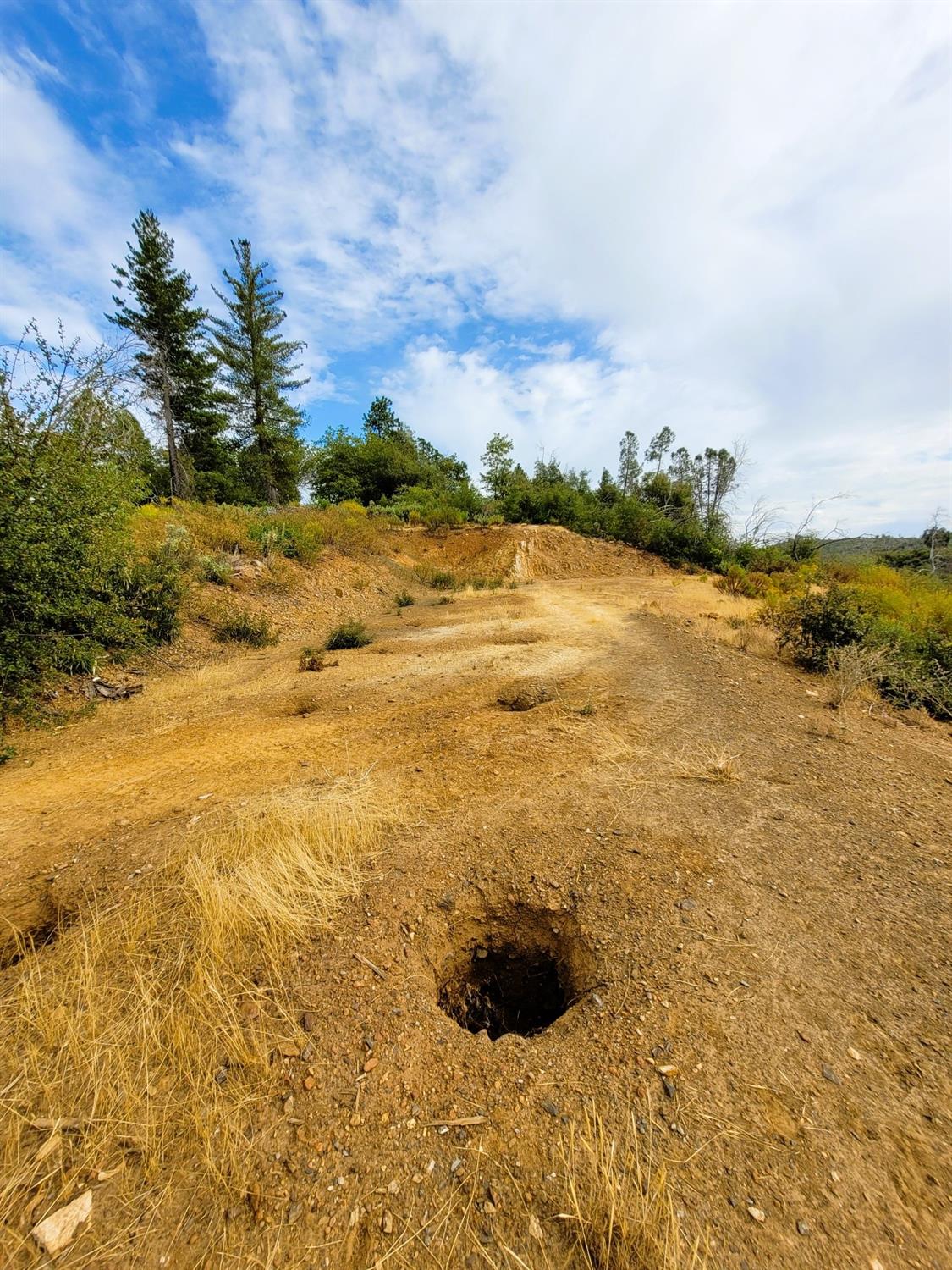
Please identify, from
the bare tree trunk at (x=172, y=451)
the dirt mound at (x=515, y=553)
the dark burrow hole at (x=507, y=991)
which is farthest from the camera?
the bare tree trunk at (x=172, y=451)

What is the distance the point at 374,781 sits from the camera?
374 centimetres

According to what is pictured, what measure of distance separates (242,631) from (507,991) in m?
7.49

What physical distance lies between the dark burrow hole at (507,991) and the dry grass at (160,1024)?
740 mm

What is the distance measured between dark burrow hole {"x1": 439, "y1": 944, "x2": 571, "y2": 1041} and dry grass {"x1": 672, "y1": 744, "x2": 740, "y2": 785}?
1.95 m

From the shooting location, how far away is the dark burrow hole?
2.26 metres

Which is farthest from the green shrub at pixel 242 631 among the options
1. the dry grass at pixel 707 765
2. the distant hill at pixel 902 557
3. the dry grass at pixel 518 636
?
the distant hill at pixel 902 557

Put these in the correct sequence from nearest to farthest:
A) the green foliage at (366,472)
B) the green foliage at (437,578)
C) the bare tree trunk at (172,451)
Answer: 1. the green foliage at (437,578)
2. the bare tree trunk at (172,451)
3. the green foliage at (366,472)

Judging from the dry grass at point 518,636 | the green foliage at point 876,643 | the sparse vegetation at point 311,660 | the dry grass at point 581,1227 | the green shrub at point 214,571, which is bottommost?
the dry grass at point 581,1227

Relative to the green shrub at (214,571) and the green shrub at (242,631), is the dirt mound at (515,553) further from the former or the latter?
the green shrub at (242,631)

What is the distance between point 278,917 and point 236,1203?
3.24 ft

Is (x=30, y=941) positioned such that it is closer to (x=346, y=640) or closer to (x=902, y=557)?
(x=346, y=640)

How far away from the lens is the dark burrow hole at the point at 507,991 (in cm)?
226

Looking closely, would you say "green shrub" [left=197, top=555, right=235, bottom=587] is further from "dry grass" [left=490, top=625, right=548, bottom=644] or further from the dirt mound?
the dirt mound

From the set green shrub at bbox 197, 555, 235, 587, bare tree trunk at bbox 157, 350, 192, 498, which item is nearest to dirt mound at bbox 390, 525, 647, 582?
green shrub at bbox 197, 555, 235, 587
